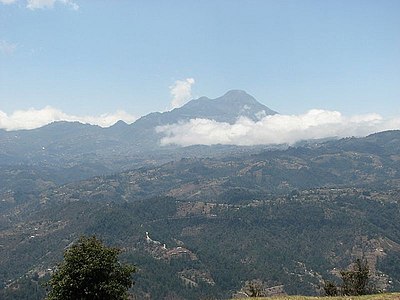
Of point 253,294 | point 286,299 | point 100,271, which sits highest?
point 100,271

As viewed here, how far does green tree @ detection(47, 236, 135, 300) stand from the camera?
5316 centimetres

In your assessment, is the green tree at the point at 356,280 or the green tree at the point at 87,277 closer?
the green tree at the point at 87,277

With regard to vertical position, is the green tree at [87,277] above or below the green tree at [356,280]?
above

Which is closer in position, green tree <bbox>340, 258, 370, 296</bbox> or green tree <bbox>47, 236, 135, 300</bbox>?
green tree <bbox>47, 236, 135, 300</bbox>

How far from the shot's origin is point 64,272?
2122 inches

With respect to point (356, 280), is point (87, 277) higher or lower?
higher

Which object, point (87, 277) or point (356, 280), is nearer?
point (87, 277)

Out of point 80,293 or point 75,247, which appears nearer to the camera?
point 80,293

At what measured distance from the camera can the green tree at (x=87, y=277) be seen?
53.2 meters

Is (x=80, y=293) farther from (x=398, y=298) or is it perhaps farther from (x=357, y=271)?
(x=357, y=271)

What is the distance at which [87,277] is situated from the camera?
177 ft

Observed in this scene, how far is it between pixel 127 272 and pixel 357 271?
61.2m

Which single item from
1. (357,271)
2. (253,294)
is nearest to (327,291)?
(357,271)

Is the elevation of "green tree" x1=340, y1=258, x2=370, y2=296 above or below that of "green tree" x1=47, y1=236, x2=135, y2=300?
below
